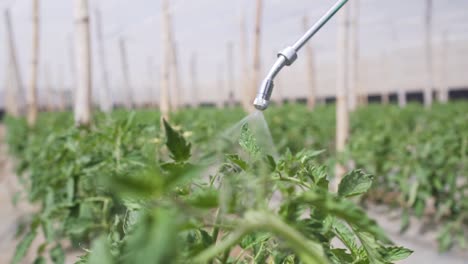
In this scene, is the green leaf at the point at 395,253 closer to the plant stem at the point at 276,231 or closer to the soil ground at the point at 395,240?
the plant stem at the point at 276,231

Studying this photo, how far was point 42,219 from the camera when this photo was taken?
1889 mm

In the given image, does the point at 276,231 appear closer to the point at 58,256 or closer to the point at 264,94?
the point at 264,94

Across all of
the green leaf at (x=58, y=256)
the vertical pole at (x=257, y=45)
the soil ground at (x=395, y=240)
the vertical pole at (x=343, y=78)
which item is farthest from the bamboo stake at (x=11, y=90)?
the green leaf at (x=58, y=256)

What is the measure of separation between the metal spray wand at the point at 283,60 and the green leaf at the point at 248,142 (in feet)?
0.14

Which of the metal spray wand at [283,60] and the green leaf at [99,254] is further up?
the metal spray wand at [283,60]

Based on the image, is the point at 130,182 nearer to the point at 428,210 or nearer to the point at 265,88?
Answer: the point at 265,88

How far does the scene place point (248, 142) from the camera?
762 millimetres

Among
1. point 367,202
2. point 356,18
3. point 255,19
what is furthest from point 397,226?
point 356,18

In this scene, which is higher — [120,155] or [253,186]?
[253,186]

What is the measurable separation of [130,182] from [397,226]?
162 inches

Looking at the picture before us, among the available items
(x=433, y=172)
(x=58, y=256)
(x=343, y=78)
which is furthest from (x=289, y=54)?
(x=343, y=78)

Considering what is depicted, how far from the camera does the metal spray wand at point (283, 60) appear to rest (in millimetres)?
804

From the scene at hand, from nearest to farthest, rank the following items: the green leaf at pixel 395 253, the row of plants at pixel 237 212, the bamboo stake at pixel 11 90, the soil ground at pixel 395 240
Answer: the row of plants at pixel 237 212, the green leaf at pixel 395 253, the soil ground at pixel 395 240, the bamboo stake at pixel 11 90

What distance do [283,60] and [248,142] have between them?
0.17m
